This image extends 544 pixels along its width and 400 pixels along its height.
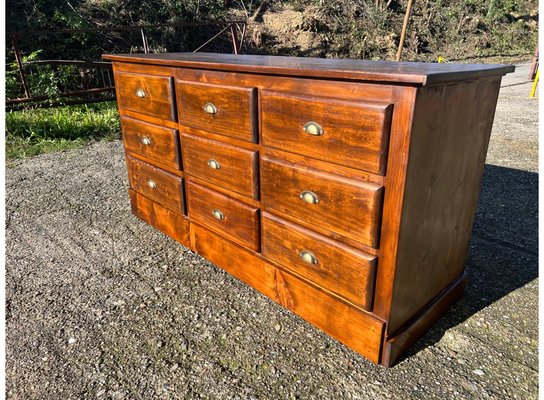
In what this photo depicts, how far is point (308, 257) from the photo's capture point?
1.93 m

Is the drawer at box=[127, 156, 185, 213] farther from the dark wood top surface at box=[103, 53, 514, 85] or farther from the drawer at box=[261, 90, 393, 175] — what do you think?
the drawer at box=[261, 90, 393, 175]

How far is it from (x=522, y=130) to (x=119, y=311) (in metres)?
5.75

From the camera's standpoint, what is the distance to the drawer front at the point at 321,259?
1741 mm

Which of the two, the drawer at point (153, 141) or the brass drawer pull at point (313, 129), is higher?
the brass drawer pull at point (313, 129)

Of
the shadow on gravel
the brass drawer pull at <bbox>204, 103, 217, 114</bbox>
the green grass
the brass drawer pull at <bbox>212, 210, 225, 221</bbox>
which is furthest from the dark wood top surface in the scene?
the green grass

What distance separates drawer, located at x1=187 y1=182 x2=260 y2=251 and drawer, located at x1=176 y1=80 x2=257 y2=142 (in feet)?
1.28

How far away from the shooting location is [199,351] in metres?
1.93

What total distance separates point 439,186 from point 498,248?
1390 mm

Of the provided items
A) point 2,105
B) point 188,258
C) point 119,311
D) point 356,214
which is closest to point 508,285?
point 356,214

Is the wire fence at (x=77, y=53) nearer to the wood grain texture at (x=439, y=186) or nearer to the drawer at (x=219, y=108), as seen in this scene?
the drawer at (x=219, y=108)

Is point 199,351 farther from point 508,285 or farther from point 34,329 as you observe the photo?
point 508,285

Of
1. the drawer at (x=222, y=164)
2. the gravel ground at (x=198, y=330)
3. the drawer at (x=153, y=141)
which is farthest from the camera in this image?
the drawer at (x=153, y=141)

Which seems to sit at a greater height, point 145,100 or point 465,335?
point 145,100

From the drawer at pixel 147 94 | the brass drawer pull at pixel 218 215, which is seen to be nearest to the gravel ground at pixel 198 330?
the brass drawer pull at pixel 218 215
